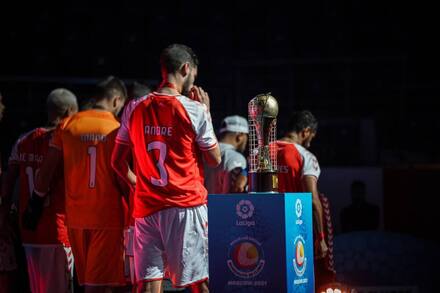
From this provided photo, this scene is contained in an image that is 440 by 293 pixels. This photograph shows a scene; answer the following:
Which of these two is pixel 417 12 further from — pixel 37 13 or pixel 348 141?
pixel 37 13

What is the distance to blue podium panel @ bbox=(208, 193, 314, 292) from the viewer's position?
10.7 feet

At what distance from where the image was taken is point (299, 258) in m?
3.41

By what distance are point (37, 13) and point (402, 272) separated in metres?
7.97

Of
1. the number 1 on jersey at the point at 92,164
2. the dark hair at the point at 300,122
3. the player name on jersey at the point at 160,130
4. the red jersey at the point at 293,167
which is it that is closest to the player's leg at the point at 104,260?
the number 1 on jersey at the point at 92,164

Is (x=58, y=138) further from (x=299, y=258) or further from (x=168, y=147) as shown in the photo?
(x=299, y=258)

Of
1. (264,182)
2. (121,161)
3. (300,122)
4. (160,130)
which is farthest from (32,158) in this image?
(264,182)

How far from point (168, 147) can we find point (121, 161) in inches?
15.6

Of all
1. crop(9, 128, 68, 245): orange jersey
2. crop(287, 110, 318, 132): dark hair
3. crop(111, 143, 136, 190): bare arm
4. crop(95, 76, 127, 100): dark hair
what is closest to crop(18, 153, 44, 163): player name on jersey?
crop(9, 128, 68, 245): orange jersey

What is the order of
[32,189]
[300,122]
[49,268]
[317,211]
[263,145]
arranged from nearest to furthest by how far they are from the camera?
[263,145], [49,268], [32,189], [317,211], [300,122]

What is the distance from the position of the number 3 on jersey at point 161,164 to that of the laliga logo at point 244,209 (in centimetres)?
59

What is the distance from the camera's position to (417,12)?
41.0 ft

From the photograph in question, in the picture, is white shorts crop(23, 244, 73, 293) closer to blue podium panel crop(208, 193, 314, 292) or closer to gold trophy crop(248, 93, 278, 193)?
blue podium panel crop(208, 193, 314, 292)

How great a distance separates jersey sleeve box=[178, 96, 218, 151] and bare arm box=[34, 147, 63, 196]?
112 cm

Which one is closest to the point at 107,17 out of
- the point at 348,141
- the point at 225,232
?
the point at 348,141
